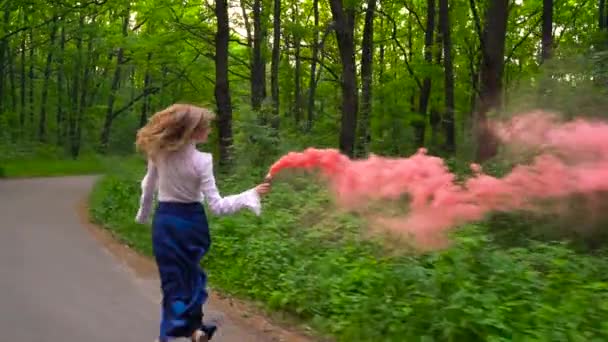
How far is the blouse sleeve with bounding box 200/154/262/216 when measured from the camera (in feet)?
17.2

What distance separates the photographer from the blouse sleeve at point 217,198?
524 centimetres

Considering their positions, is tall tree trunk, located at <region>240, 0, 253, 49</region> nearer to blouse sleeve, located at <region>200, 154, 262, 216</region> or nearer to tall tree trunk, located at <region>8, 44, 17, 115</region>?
tall tree trunk, located at <region>8, 44, 17, 115</region>

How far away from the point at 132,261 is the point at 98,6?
1843cm

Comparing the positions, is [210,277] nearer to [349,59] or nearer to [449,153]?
[349,59]

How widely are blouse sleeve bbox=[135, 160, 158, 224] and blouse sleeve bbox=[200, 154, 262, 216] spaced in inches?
17.1

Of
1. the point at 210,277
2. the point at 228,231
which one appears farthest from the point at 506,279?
the point at 228,231

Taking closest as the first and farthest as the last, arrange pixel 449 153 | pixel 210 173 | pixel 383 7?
pixel 210 173 → pixel 449 153 → pixel 383 7

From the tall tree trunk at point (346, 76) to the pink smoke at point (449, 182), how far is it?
1186 centimetres

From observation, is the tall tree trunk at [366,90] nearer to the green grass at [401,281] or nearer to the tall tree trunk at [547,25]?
Answer: the tall tree trunk at [547,25]

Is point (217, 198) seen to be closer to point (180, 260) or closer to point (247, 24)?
point (180, 260)

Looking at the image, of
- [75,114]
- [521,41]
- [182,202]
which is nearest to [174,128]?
[182,202]

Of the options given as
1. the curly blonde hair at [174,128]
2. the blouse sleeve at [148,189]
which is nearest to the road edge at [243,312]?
the blouse sleeve at [148,189]

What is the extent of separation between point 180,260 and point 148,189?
2.10 feet

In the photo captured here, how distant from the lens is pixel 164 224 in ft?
17.5
